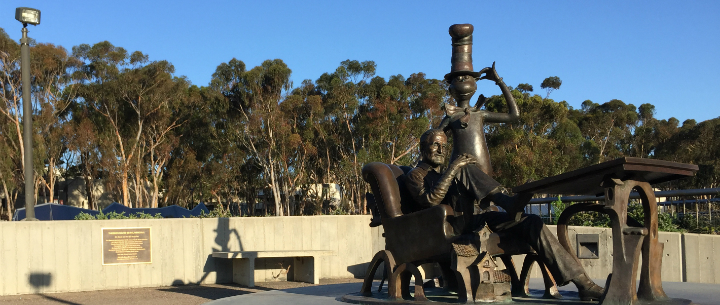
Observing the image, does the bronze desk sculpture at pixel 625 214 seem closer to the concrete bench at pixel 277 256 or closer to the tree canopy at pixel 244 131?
the concrete bench at pixel 277 256

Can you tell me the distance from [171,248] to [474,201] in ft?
32.2

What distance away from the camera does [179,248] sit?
14.6 m

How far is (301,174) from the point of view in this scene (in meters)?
43.5

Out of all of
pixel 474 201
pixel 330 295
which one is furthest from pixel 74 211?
pixel 474 201

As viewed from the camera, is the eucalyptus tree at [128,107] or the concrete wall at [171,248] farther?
the eucalyptus tree at [128,107]

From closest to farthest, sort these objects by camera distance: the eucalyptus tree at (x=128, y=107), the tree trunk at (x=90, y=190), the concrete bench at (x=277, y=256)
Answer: the concrete bench at (x=277, y=256)
the eucalyptus tree at (x=128, y=107)
the tree trunk at (x=90, y=190)

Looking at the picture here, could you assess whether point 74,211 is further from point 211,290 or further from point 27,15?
point 211,290

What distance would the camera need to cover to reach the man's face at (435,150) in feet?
21.7

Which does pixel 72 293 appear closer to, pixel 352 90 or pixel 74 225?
pixel 74 225

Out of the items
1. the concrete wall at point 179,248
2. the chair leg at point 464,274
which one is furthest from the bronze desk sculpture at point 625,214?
the concrete wall at point 179,248

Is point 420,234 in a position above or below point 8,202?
above

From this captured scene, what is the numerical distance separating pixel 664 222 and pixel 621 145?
39.7 meters

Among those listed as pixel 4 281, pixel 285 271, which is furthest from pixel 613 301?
pixel 4 281

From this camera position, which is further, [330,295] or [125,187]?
[125,187]
